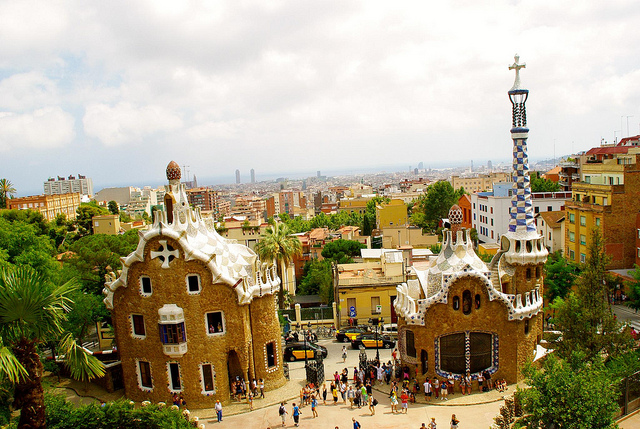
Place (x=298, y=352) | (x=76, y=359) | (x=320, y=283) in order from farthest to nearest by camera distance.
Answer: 1. (x=320, y=283)
2. (x=298, y=352)
3. (x=76, y=359)

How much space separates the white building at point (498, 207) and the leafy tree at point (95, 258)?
4708cm

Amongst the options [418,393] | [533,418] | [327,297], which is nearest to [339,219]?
[327,297]

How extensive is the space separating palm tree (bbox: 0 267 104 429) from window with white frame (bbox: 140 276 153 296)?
384 inches

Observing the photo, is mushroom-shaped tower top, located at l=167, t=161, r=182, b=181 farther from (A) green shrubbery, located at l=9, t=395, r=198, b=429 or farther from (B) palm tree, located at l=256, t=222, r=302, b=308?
(B) palm tree, located at l=256, t=222, r=302, b=308

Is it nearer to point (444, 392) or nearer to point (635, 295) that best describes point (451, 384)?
point (444, 392)

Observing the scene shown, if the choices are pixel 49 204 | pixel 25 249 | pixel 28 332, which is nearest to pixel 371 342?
pixel 28 332

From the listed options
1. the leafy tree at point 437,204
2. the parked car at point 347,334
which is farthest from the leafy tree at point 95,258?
the leafy tree at point 437,204

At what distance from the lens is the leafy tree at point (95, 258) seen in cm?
4206

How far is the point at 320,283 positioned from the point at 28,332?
122 ft

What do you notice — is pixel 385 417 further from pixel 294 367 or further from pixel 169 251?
pixel 169 251

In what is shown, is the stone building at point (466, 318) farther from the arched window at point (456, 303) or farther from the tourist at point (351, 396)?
the tourist at point (351, 396)

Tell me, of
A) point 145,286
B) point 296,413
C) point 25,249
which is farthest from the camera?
point 25,249

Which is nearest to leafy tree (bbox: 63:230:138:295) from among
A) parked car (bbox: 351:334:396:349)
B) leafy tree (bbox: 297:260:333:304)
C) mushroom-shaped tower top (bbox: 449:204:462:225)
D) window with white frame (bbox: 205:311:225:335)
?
window with white frame (bbox: 205:311:225:335)

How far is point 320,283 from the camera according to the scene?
53125mm
